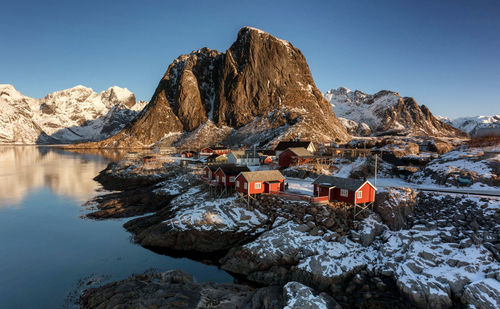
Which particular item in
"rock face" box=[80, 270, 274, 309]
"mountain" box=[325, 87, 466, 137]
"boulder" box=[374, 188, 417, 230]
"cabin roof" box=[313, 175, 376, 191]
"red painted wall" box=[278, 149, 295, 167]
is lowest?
"rock face" box=[80, 270, 274, 309]

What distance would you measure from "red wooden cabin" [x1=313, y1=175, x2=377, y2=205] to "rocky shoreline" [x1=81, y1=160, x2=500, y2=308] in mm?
1622

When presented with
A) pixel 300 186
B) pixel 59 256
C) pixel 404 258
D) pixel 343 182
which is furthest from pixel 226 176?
pixel 404 258

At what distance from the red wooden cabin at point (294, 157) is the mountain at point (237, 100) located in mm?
62593

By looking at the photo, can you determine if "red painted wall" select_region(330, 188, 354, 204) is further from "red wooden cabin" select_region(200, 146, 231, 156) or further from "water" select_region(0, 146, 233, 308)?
"red wooden cabin" select_region(200, 146, 231, 156)

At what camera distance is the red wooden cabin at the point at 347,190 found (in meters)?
30.4

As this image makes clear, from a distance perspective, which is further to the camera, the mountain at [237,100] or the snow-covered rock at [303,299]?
the mountain at [237,100]

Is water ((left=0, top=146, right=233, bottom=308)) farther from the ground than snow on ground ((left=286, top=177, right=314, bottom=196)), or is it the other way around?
snow on ground ((left=286, top=177, right=314, bottom=196))

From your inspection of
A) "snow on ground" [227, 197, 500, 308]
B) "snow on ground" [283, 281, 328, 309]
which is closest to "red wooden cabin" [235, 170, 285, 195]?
"snow on ground" [227, 197, 500, 308]

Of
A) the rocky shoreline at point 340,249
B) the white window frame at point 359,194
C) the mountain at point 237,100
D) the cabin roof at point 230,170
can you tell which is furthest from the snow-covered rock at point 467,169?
the mountain at point 237,100

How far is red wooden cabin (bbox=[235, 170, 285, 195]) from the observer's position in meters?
34.8

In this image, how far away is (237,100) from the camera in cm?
15888

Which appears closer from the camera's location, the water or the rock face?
the rock face

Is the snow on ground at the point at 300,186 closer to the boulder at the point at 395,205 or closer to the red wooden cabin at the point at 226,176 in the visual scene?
the red wooden cabin at the point at 226,176

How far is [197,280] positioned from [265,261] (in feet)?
20.8
